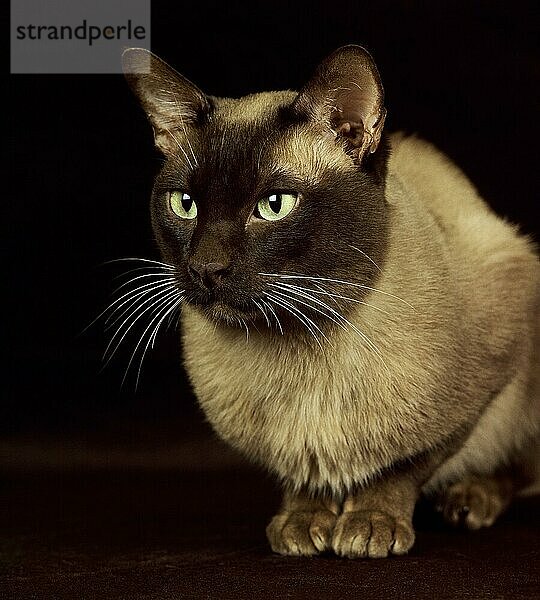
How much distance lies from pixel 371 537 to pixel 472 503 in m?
0.34

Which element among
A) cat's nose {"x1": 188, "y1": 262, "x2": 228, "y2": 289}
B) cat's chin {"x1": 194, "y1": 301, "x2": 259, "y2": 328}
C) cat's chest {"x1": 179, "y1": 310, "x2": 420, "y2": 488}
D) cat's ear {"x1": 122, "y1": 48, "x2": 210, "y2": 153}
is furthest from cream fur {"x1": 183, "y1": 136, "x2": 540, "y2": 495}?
cat's ear {"x1": 122, "y1": 48, "x2": 210, "y2": 153}

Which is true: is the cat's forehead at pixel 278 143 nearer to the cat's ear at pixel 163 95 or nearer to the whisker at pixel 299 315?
the cat's ear at pixel 163 95

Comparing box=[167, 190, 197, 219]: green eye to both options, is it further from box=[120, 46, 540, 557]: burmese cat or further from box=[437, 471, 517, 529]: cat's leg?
box=[437, 471, 517, 529]: cat's leg

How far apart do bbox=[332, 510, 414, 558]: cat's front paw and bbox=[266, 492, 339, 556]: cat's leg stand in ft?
0.11

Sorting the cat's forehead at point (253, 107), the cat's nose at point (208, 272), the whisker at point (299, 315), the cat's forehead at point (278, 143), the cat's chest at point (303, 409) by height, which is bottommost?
the cat's chest at point (303, 409)

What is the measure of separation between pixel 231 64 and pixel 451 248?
90 cm

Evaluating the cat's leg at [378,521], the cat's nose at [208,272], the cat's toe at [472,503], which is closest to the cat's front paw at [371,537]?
the cat's leg at [378,521]

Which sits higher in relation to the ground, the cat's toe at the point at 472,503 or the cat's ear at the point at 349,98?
the cat's ear at the point at 349,98

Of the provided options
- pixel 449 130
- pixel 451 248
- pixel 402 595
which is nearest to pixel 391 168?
pixel 451 248

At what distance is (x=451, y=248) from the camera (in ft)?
8.08

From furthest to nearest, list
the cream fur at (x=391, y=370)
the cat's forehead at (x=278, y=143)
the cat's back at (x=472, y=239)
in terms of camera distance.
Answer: the cat's back at (x=472, y=239) → the cream fur at (x=391, y=370) → the cat's forehead at (x=278, y=143)

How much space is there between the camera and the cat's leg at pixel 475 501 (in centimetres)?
250

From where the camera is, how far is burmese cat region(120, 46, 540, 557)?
7.04ft

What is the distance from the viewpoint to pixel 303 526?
2326mm
